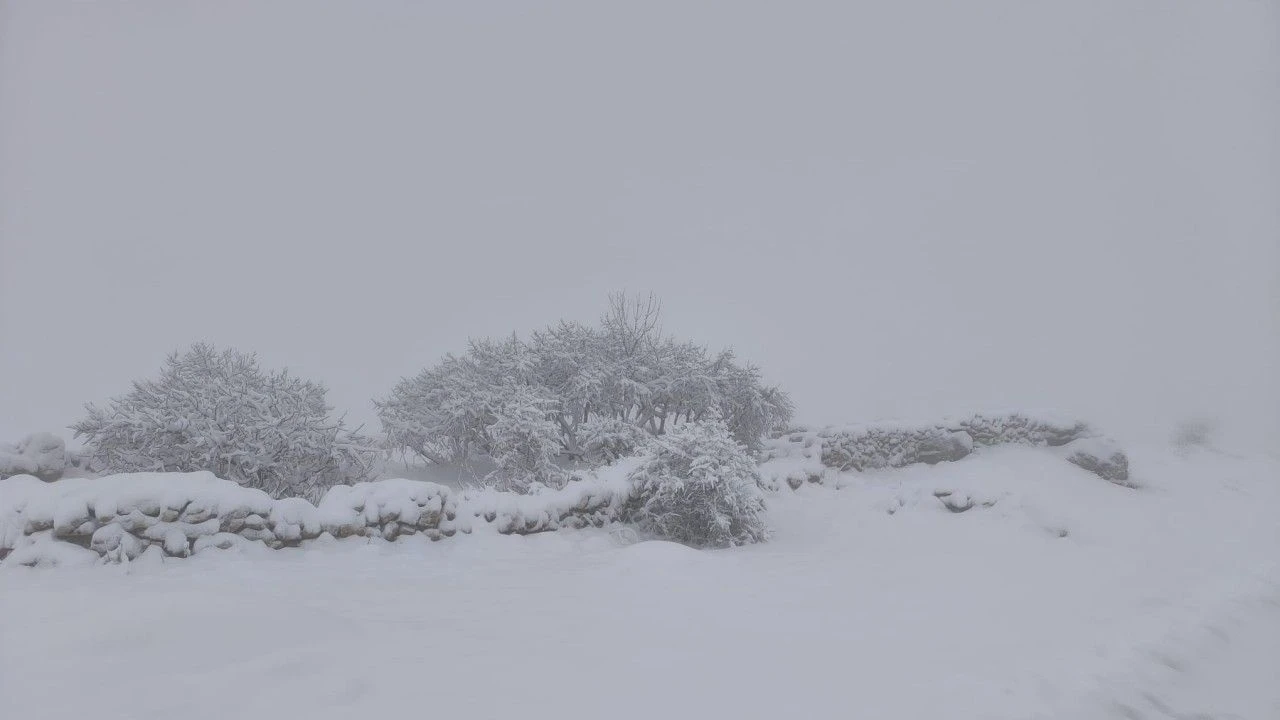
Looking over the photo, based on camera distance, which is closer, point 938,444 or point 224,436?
point 224,436

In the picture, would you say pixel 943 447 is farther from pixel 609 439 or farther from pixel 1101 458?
pixel 609 439

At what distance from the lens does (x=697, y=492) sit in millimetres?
8023

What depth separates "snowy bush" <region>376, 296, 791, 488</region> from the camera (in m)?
11.8

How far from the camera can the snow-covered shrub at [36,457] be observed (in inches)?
349

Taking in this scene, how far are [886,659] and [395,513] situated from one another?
17.0ft

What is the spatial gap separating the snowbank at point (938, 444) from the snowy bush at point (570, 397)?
1.99m

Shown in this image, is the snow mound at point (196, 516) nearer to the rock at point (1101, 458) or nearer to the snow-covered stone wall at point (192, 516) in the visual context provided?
the snow-covered stone wall at point (192, 516)

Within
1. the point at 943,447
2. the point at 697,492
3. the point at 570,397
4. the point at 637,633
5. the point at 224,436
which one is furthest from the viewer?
the point at 570,397

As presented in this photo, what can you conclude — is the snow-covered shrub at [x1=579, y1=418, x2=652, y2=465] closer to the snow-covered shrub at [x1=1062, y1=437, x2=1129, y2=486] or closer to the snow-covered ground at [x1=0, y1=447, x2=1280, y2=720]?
the snow-covered ground at [x1=0, y1=447, x2=1280, y2=720]

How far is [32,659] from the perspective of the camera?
2.76 metres

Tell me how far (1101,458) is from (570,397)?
A: 12179 mm

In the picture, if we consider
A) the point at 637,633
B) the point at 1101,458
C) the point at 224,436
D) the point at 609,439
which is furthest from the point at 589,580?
the point at 1101,458

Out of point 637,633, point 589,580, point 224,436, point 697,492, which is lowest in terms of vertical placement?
point 589,580

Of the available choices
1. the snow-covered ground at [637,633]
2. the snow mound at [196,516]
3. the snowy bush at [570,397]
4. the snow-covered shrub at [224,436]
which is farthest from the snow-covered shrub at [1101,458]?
the snow-covered shrub at [224,436]
